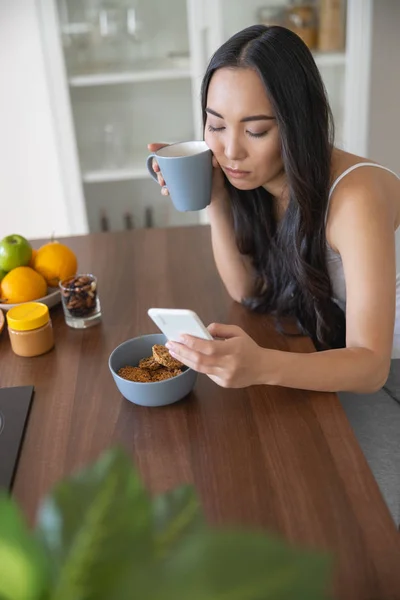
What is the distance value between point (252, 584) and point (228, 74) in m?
0.90

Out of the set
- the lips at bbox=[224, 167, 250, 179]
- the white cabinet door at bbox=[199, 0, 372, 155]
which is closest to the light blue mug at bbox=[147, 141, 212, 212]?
the lips at bbox=[224, 167, 250, 179]

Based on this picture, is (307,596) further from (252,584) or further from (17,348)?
(17,348)

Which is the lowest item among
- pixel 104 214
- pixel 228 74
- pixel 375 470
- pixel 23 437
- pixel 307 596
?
pixel 104 214

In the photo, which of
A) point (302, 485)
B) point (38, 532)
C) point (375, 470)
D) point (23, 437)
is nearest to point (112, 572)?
point (38, 532)

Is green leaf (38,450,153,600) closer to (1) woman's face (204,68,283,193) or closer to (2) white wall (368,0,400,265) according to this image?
(1) woman's face (204,68,283,193)

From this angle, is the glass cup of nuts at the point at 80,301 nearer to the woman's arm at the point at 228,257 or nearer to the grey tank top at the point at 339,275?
the woman's arm at the point at 228,257

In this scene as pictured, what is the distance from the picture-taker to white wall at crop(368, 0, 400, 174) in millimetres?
2451

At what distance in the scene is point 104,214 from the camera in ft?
9.90

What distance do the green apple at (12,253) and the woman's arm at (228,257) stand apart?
386 millimetres

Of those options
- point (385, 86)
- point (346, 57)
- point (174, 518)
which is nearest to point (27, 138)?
point (346, 57)

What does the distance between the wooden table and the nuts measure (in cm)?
4

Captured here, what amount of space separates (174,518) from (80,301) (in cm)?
82

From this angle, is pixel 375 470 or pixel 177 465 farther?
pixel 375 470

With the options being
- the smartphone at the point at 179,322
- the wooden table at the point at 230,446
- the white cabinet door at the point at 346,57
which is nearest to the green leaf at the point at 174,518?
the wooden table at the point at 230,446
